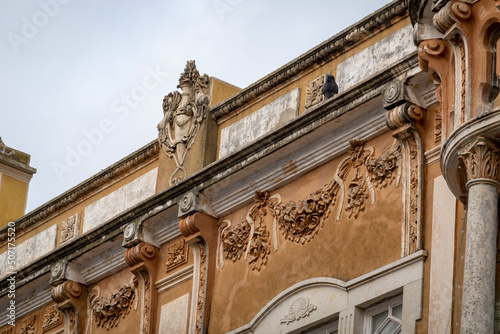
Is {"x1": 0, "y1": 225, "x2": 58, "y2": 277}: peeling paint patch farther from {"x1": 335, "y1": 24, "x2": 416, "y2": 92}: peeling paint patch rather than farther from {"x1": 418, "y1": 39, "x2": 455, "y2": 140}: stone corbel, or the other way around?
{"x1": 418, "y1": 39, "x2": 455, "y2": 140}: stone corbel

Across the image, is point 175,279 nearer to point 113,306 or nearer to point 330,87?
point 113,306

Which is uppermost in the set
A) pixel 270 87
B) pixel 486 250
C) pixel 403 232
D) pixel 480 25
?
pixel 270 87

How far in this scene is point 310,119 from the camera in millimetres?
15516

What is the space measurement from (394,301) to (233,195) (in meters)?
3.05

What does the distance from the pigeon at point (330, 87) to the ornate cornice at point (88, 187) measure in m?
3.24

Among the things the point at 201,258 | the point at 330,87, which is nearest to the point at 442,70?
the point at 330,87

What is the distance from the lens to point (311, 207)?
15477 mm

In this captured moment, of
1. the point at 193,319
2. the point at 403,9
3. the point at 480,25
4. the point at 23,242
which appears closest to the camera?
the point at 480,25

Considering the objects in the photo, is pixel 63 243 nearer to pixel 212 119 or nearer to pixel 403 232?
pixel 212 119

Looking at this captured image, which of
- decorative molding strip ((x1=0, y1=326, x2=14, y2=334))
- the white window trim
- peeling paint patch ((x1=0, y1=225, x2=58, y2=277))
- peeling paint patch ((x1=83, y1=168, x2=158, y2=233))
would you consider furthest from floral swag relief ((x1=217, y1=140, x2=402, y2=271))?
decorative molding strip ((x1=0, y1=326, x2=14, y2=334))

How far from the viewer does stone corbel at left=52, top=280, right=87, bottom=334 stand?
1838 cm

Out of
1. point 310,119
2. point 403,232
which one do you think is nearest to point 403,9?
point 310,119

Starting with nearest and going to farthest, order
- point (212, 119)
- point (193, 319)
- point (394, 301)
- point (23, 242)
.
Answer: point (394, 301) < point (193, 319) < point (212, 119) < point (23, 242)

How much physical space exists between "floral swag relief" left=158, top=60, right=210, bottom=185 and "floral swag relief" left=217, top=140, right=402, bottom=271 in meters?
1.30
